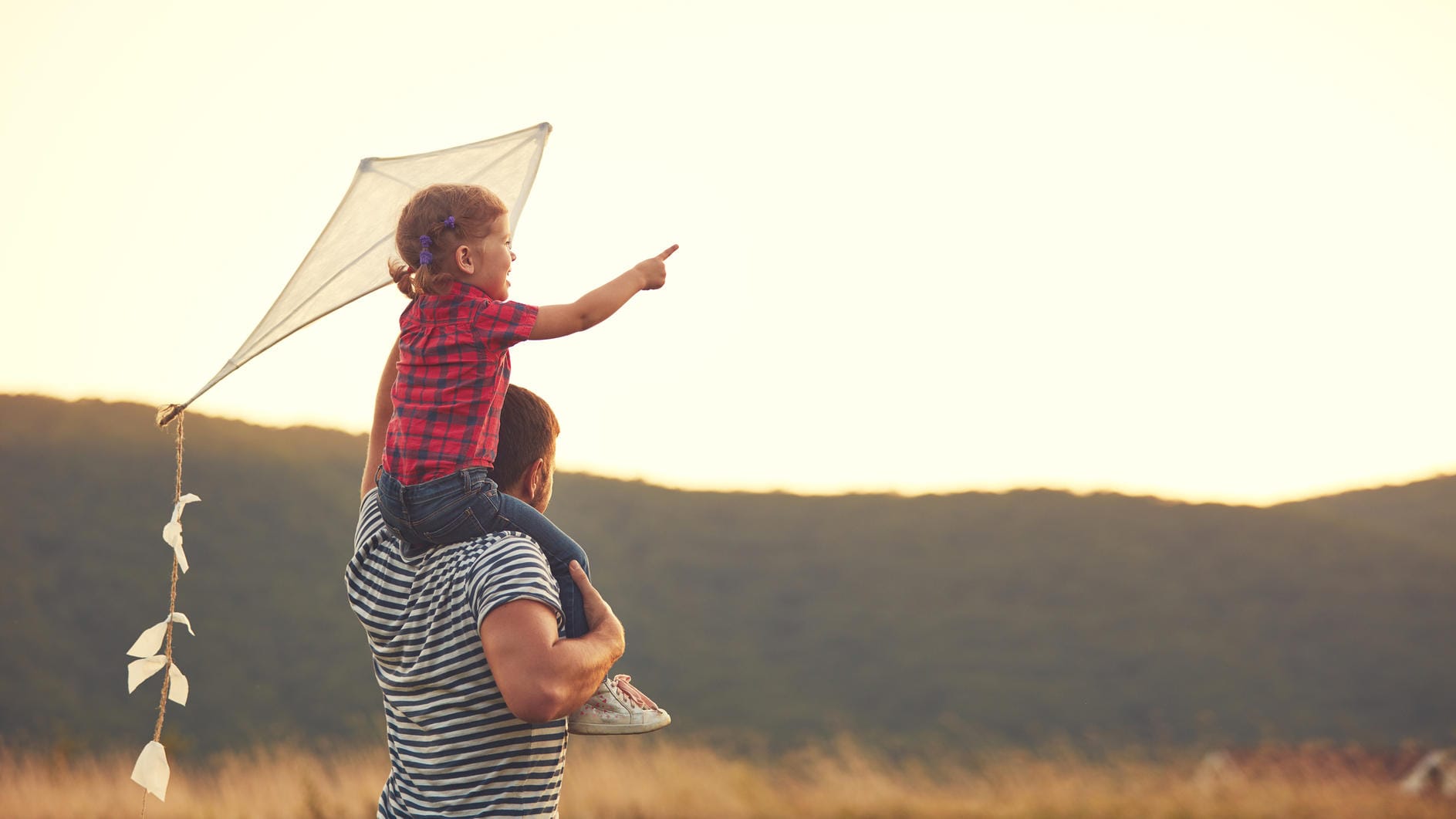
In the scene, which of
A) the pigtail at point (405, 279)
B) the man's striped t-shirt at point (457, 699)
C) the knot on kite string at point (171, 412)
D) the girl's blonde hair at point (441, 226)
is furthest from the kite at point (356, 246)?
the man's striped t-shirt at point (457, 699)

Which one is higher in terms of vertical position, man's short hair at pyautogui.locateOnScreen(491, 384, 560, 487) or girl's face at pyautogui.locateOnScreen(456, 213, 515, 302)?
girl's face at pyautogui.locateOnScreen(456, 213, 515, 302)

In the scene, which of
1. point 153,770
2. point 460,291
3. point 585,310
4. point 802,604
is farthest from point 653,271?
point 802,604

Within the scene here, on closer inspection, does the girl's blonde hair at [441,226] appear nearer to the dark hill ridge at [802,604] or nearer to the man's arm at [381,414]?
the man's arm at [381,414]

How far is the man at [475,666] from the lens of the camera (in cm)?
208

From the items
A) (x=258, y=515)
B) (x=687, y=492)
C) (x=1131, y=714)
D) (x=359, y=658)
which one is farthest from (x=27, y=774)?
(x=687, y=492)

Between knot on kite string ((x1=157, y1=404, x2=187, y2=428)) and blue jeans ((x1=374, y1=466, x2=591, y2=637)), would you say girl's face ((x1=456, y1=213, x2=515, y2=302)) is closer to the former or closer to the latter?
blue jeans ((x1=374, y1=466, x2=591, y2=637))

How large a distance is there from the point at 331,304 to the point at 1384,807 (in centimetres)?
→ 1769

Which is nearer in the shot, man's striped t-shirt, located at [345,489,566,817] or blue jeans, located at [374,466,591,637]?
man's striped t-shirt, located at [345,489,566,817]

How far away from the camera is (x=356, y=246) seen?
3246 millimetres

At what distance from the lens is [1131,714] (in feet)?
108

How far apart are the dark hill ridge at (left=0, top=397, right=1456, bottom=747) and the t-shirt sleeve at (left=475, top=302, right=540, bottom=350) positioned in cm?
2507

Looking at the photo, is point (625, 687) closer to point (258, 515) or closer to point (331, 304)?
point (331, 304)

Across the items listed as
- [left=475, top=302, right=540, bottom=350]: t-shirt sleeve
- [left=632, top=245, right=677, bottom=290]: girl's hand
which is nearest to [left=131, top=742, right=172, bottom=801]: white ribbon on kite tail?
[left=475, top=302, right=540, bottom=350]: t-shirt sleeve

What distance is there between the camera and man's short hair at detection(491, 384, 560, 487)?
2.62 metres
